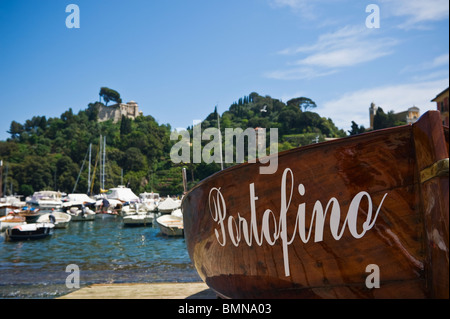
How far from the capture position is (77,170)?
85500mm

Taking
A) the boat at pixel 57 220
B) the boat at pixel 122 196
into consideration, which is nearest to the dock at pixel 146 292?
the boat at pixel 57 220

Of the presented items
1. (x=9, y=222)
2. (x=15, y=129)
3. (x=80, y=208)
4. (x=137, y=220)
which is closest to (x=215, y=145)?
(x=80, y=208)

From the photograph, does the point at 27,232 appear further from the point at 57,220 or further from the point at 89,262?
the point at 89,262

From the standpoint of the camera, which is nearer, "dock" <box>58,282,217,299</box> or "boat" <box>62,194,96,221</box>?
"dock" <box>58,282,217,299</box>

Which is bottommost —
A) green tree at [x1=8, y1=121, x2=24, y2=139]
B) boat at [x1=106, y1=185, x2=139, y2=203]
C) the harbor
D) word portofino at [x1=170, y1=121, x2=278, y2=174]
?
the harbor

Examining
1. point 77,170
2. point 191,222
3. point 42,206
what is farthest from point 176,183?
point 191,222

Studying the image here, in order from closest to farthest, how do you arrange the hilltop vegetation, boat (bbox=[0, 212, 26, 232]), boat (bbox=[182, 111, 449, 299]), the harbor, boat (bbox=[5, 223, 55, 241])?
boat (bbox=[182, 111, 449, 299]) < the harbor < boat (bbox=[5, 223, 55, 241]) < boat (bbox=[0, 212, 26, 232]) < the hilltop vegetation

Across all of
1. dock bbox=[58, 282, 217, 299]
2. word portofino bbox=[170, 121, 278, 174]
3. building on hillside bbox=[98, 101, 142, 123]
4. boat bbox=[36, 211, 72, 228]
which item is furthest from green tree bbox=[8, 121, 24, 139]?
dock bbox=[58, 282, 217, 299]

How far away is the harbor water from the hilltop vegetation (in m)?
46.0

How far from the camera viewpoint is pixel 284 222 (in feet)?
11.7

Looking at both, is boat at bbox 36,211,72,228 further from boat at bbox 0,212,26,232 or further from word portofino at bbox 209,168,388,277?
word portofino at bbox 209,168,388,277

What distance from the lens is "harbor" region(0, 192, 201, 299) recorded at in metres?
10.7
